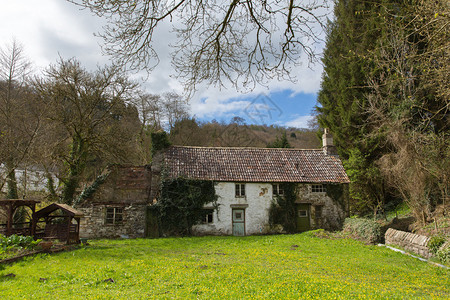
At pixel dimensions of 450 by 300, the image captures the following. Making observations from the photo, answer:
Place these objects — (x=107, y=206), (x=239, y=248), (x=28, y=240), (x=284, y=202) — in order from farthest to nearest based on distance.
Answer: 1. (x=284, y=202)
2. (x=107, y=206)
3. (x=239, y=248)
4. (x=28, y=240)

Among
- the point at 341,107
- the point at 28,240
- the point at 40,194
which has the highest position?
the point at 341,107

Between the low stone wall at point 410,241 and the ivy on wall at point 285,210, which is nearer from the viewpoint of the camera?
the low stone wall at point 410,241

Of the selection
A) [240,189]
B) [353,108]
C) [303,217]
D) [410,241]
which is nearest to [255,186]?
[240,189]

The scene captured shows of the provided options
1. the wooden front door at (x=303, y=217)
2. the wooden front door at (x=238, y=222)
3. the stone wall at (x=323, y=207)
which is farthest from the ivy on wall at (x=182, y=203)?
the stone wall at (x=323, y=207)

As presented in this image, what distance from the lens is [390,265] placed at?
1202cm

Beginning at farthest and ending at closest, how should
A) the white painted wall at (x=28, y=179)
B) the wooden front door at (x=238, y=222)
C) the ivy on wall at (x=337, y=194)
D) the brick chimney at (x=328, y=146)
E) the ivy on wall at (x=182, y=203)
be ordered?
1. the brick chimney at (x=328, y=146)
2. the ivy on wall at (x=337, y=194)
3. the wooden front door at (x=238, y=222)
4. the ivy on wall at (x=182, y=203)
5. the white painted wall at (x=28, y=179)

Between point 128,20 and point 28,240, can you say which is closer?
point 128,20

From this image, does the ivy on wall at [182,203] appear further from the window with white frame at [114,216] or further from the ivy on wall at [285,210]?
the ivy on wall at [285,210]

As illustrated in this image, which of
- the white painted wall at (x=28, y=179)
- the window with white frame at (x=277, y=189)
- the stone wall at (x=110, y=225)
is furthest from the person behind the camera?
the window with white frame at (x=277, y=189)

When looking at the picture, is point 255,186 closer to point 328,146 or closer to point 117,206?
point 328,146

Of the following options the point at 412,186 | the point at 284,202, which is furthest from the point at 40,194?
the point at 412,186

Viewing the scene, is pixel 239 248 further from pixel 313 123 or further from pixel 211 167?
pixel 313 123

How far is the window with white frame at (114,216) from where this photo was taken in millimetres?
21469

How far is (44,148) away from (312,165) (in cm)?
1927
